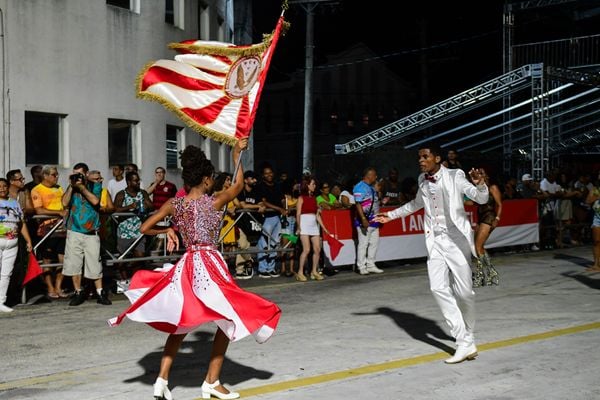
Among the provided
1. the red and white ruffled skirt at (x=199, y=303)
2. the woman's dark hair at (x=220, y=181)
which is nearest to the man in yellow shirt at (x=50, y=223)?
the woman's dark hair at (x=220, y=181)

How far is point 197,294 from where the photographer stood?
6.11m

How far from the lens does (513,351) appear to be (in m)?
7.96

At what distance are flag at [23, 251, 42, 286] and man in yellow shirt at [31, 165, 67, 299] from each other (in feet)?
1.57

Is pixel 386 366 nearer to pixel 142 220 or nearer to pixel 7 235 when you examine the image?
pixel 7 235

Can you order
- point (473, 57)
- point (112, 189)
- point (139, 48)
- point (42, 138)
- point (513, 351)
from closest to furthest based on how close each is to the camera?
point (513, 351) → point (112, 189) → point (42, 138) → point (139, 48) → point (473, 57)

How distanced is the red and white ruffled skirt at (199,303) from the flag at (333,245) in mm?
8874

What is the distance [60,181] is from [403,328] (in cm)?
967

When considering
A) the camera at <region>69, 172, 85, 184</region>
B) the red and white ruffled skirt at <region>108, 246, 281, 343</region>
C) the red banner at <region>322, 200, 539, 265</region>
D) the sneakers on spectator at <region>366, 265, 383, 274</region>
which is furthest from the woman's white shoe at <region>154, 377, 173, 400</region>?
the sneakers on spectator at <region>366, 265, 383, 274</region>

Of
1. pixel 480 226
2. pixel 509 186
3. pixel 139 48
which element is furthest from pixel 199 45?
pixel 509 186

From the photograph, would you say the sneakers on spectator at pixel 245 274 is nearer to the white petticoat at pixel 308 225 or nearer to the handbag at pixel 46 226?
the white petticoat at pixel 308 225

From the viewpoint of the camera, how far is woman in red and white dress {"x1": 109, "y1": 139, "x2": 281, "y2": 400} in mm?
6070

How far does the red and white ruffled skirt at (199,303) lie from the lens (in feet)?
19.9

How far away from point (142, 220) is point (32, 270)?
222 centimetres

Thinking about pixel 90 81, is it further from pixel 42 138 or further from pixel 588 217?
pixel 588 217
